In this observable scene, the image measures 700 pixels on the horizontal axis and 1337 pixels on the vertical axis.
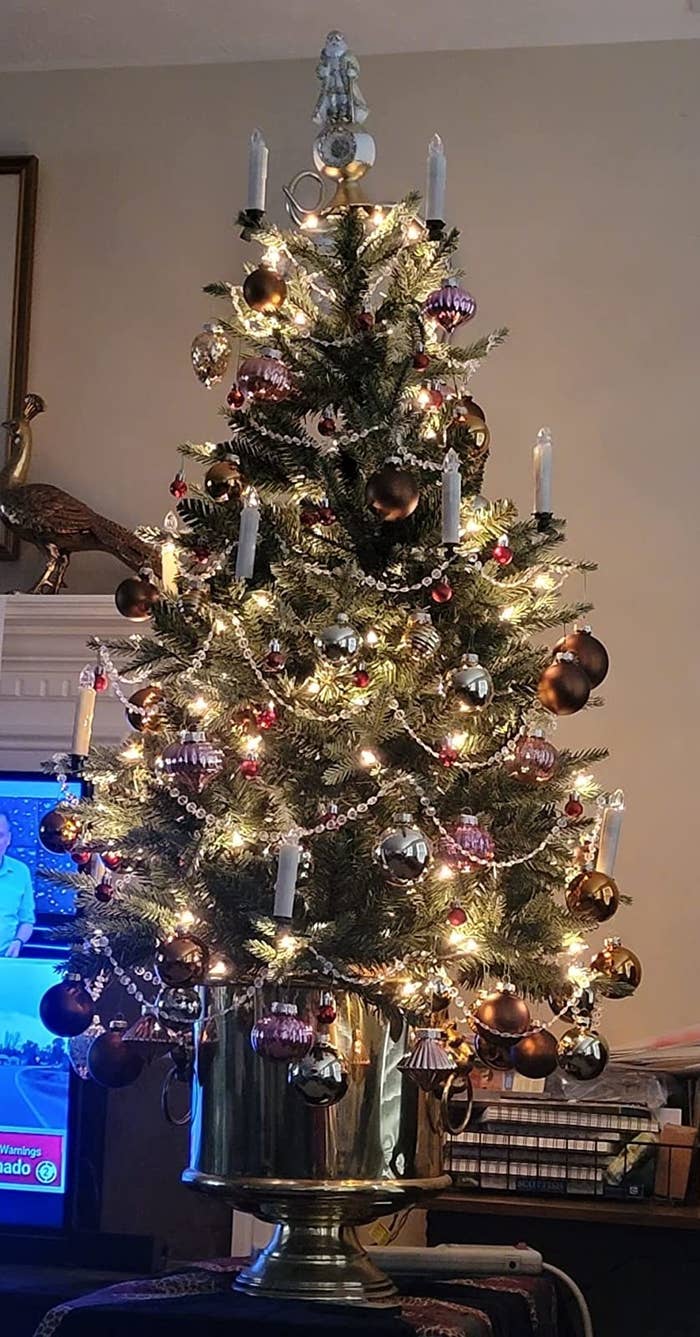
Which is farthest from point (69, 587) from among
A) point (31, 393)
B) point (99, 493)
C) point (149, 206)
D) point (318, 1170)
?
point (318, 1170)

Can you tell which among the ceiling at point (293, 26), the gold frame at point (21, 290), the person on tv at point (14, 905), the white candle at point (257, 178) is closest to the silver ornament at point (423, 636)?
the white candle at point (257, 178)

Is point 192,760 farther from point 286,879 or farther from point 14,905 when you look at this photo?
point 14,905

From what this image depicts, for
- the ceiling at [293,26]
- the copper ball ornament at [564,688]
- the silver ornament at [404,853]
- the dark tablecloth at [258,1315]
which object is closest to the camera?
the dark tablecloth at [258,1315]

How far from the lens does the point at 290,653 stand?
1639mm

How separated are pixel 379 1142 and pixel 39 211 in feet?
6.48

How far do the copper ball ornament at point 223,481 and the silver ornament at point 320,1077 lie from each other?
2.19ft

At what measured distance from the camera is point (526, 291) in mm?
2617

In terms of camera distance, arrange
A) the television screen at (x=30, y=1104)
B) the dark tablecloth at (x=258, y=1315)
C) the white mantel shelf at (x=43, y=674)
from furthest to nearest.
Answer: the white mantel shelf at (x=43, y=674)
the television screen at (x=30, y=1104)
the dark tablecloth at (x=258, y=1315)

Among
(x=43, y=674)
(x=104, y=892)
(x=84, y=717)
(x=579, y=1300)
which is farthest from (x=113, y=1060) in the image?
(x=43, y=674)

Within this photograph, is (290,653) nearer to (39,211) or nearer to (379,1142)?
(379,1142)

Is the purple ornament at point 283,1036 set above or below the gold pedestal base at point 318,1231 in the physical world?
above

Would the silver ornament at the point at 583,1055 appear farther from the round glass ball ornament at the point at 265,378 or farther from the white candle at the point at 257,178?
the white candle at the point at 257,178

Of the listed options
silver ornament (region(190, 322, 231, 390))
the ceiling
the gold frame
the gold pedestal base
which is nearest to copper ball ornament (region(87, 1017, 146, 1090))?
the gold pedestal base

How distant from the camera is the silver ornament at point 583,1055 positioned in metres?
1.58
